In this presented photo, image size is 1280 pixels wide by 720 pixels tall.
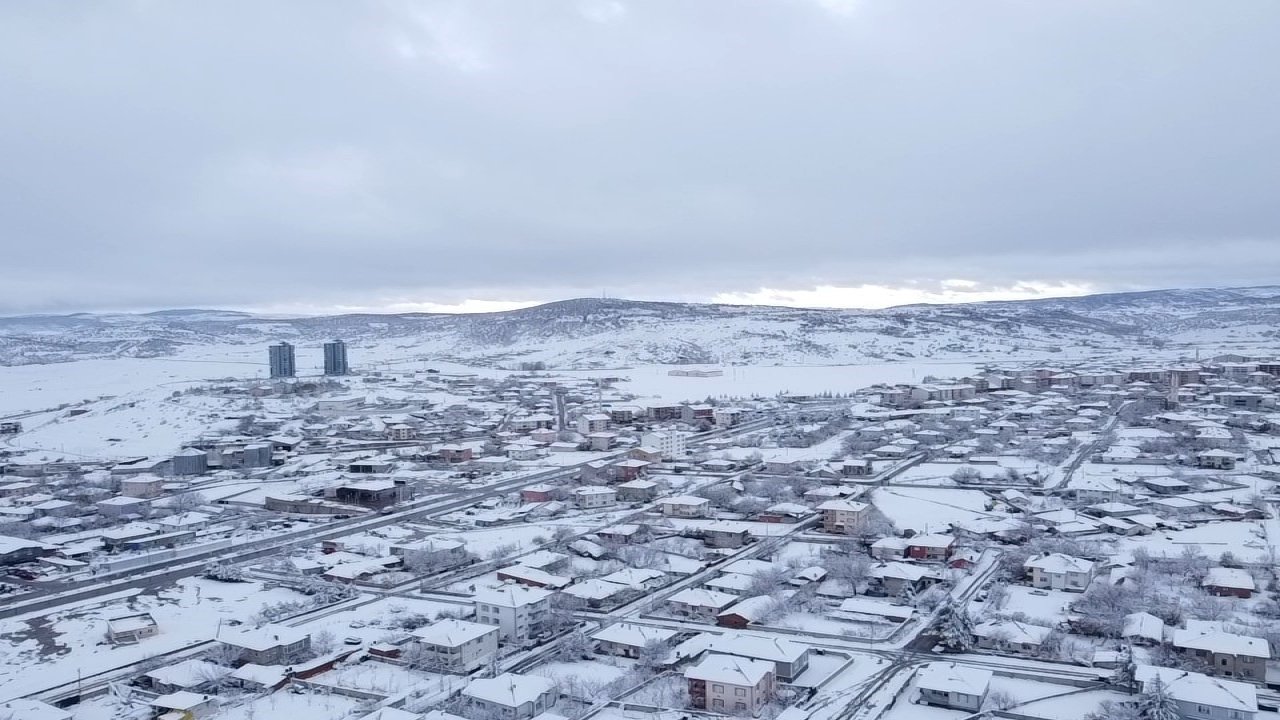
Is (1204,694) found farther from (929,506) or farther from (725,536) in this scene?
(929,506)

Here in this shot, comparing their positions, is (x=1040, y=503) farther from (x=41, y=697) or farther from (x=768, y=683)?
(x=41, y=697)

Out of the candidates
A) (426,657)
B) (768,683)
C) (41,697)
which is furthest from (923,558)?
(41,697)

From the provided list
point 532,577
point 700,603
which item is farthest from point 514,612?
point 700,603

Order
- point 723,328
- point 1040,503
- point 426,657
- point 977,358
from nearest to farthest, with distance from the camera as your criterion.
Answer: point 426,657
point 1040,503
point 977,358
point 723,328

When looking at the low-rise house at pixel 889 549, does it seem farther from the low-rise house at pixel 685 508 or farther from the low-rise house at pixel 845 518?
the low-rise house at pixel 685 508

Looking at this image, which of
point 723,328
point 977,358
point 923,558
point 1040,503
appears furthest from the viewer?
point 723,328

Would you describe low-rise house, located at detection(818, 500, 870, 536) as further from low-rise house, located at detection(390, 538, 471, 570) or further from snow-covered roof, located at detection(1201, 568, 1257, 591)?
low-rise house, located at detection(390, 538, 471, 570)

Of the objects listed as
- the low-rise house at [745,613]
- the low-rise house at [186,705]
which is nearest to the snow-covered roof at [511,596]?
the low-rise house at [745,613]
